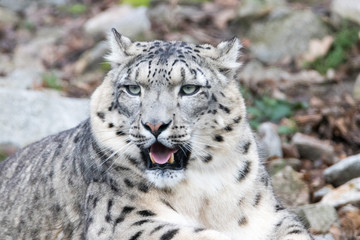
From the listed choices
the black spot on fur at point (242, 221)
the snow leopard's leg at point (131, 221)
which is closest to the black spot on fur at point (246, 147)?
the black spot on fur at point (242, 221)

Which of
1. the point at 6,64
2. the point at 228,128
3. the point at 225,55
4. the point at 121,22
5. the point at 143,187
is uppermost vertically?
the point at 225,55

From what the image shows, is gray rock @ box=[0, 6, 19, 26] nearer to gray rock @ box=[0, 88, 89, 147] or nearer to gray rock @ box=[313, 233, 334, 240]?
gray rock @ box=[0, 88, 89, 147]

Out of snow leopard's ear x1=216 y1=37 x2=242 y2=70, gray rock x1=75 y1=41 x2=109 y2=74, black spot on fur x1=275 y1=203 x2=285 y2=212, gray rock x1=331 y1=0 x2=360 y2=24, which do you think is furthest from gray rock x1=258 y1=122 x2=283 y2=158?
gray rock x1=75 y1=41 x2=109 y2=74

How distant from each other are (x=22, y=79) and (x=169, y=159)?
25.7 ft

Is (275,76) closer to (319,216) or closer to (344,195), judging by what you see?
(344,195)

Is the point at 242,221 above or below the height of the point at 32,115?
above

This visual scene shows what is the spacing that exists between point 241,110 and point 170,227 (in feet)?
3.39

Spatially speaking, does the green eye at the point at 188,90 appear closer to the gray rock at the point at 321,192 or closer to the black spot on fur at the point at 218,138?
the black spot on fur at the point at 218,138

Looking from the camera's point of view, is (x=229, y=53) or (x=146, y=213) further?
(x=229, y=53)

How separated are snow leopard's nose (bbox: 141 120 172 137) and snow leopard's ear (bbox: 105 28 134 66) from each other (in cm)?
80

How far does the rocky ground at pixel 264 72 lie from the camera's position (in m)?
7.47

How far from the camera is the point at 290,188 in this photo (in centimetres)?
734

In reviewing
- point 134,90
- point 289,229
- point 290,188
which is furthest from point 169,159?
point 290,188

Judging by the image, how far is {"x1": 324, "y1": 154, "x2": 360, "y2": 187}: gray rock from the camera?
7.25 metres
